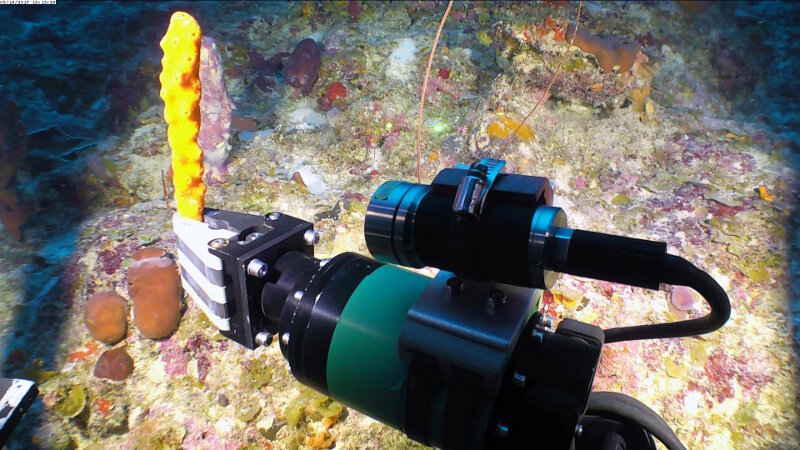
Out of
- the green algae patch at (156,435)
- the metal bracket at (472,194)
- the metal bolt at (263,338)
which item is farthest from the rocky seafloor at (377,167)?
the metal bracket at (472,194)

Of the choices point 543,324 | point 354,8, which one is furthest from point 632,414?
point 354,8

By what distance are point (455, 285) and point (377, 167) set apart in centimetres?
159

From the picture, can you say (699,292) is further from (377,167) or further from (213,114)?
(213,114)

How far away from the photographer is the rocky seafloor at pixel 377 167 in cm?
162

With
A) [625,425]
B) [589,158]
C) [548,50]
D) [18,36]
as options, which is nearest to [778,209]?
[589,158]

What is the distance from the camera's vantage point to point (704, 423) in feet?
5.36

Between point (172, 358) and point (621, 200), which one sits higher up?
point (621, 200)

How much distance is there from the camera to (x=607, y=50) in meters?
2.43

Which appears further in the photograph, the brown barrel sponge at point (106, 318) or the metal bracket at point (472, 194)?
the brown barrel sponge at point (106, 318)

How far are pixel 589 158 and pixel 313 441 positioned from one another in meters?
1.85

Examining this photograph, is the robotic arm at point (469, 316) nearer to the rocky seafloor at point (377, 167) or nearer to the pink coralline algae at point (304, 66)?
the rocky seafloor at point (377, 167)

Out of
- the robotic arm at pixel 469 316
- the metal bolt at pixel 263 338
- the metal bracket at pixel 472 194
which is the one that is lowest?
the metal bolt at pixel 263 338

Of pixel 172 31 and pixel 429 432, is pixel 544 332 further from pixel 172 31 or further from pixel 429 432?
pixel 172 31

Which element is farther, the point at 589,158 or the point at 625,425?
the point at 589,158
